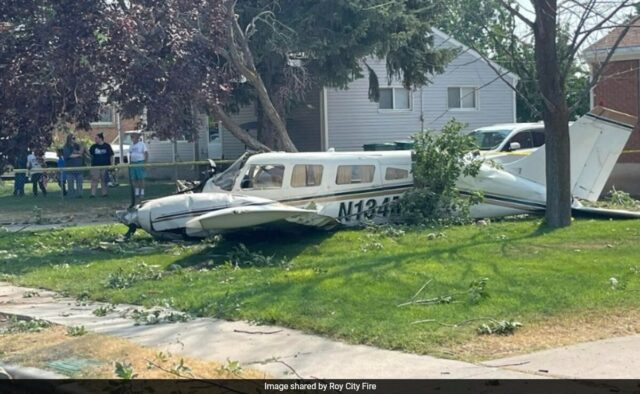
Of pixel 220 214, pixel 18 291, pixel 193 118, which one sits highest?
pixel 193 118

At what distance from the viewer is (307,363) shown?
8.41 meters

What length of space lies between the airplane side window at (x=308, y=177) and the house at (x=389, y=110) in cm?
1615

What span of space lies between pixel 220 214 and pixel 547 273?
4.93 metres

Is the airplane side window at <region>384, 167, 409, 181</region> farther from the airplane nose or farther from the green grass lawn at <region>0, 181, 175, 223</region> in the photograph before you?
the green grass lawn at <region>0, 181, 175, 223</region>

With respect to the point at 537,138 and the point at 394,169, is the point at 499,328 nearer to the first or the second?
the point at 394,169

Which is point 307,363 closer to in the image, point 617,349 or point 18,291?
point 617,349

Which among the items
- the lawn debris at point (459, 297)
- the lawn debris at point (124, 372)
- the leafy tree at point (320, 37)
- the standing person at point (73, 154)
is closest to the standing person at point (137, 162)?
the standing person at point (73, 154)

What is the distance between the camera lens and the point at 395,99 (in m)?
35.4

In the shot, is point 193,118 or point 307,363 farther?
point 193,118

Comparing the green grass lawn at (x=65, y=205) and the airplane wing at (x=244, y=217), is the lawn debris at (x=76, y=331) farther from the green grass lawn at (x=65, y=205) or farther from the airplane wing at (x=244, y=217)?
the green grass lawn at (x=65, y=205)

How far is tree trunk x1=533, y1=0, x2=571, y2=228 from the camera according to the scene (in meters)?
14.7

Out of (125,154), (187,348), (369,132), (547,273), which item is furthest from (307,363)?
(125,154)

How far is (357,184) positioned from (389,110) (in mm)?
19090

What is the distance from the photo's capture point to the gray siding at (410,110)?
34438mm
